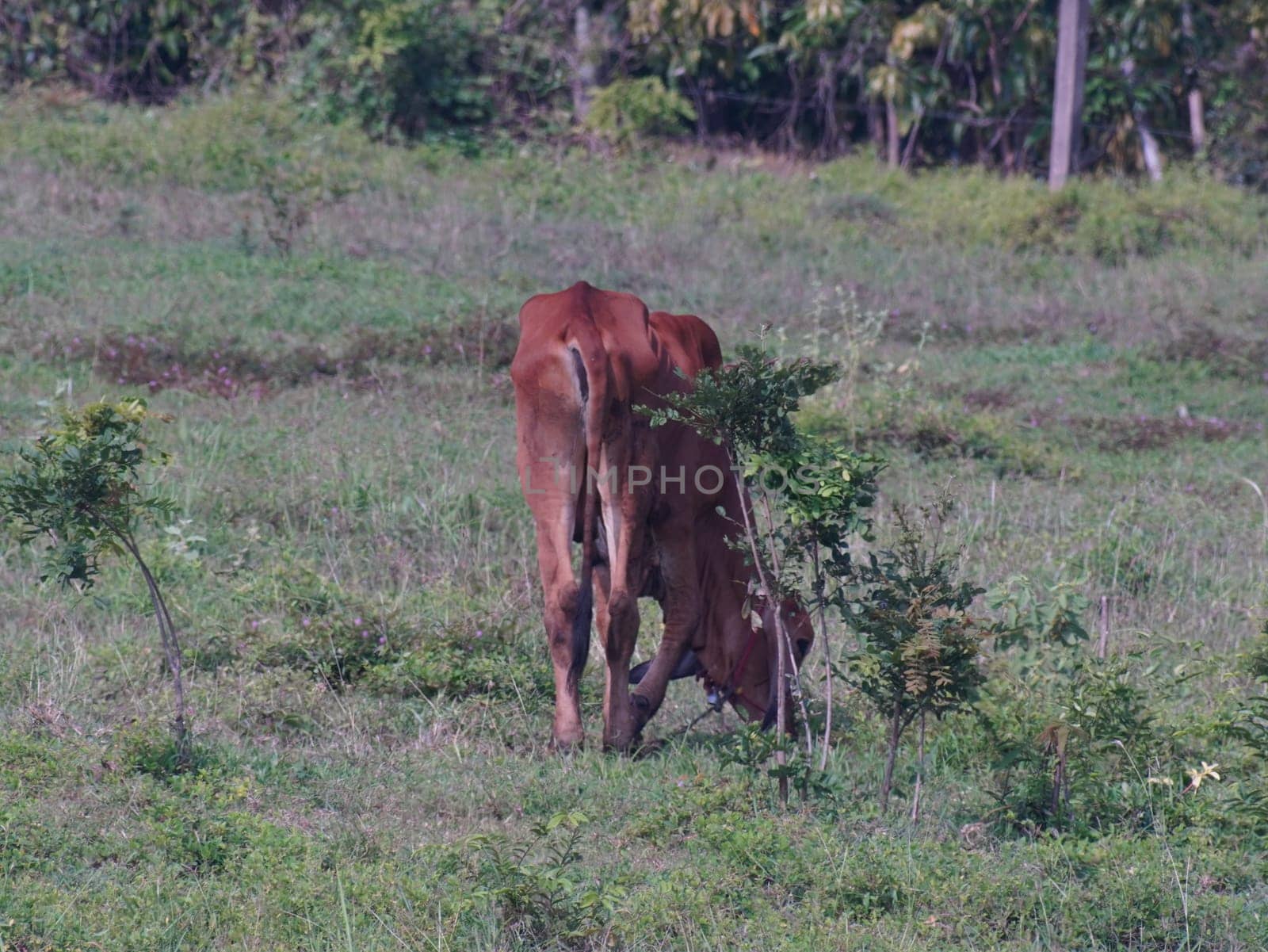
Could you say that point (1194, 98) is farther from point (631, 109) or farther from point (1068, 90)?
point (631, 109)

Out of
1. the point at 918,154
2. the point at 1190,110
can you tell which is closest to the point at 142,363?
the point at 918,154

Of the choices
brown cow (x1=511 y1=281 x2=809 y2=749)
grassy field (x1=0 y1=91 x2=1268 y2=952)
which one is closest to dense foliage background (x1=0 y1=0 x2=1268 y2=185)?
grassy field (x1=0 y1=91 x2=1268 y2=952)

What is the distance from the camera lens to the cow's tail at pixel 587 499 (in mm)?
5438

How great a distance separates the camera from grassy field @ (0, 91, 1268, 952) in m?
4.45

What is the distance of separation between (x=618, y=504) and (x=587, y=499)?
0.12 m

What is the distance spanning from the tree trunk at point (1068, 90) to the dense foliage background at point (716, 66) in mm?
1262

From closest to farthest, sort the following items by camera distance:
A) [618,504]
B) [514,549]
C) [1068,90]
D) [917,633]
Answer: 1. [917,633]
2. [618,504]
3. [514,549]
4. [1068,90]

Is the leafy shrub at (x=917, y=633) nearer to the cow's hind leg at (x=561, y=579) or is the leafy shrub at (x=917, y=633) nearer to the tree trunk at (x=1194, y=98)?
the cow's hind leg at (x=561, y=579)

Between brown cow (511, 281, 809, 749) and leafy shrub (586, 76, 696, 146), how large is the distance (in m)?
11.7

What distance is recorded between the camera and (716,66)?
1823cm

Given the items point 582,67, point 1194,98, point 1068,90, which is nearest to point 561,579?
point 1068,90

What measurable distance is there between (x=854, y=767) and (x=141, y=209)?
32.1 feet

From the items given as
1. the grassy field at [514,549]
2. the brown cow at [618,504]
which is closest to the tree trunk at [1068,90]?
the grassy field at [514,549]

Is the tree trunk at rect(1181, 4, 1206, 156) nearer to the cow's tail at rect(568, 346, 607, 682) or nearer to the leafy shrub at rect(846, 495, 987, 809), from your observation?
the cow's tail at rect(568, 346, 607, 682)
